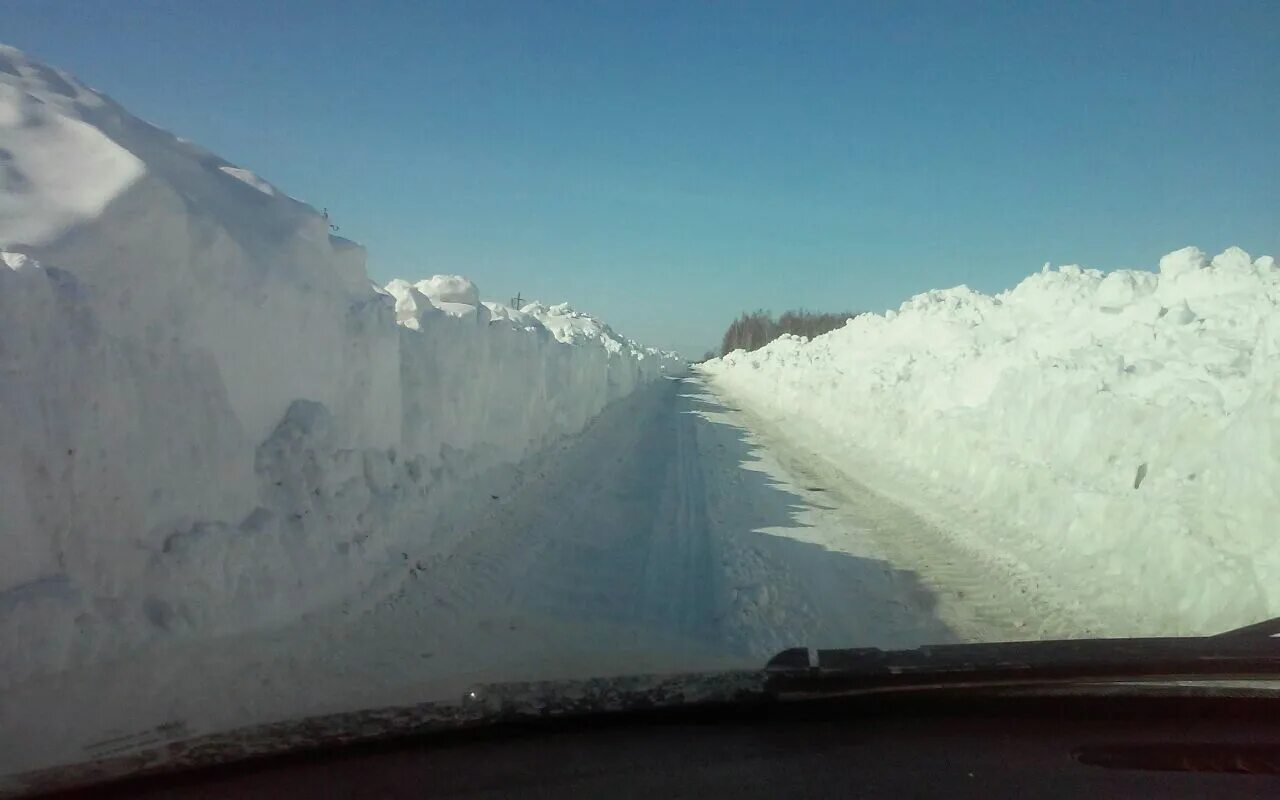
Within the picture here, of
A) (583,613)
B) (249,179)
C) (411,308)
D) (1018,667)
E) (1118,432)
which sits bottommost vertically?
(583,613)

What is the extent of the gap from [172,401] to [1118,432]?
1019 centimetres

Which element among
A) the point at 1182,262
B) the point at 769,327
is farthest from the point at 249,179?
the point at 769,327

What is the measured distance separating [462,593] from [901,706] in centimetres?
481

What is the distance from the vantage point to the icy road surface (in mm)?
4543

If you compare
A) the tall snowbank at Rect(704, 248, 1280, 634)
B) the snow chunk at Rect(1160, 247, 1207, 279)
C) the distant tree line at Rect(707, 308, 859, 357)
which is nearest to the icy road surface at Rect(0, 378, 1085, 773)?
the tall snowbank at Rect(704, 248, 1280, 634)

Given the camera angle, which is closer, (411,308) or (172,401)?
(172,401)

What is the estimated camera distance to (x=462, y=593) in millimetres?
7469

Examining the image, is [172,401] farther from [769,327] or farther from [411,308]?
[769,327]

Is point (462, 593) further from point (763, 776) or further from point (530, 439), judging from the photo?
point (530, 439)

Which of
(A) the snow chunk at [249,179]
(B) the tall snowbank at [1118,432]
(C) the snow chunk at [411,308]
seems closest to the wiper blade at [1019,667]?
(B) the tall snowbank at [1118,432]

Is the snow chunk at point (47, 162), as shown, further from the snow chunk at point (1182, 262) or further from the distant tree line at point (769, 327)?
the distant tree line at point (769, 327)

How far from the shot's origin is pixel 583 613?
6977 millimetres

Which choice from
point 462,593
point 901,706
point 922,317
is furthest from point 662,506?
point 922,317

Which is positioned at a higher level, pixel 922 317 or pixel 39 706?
pixel 922 317
